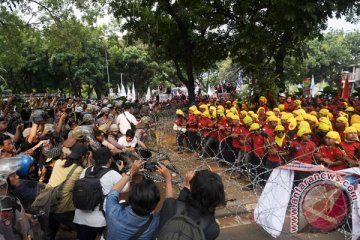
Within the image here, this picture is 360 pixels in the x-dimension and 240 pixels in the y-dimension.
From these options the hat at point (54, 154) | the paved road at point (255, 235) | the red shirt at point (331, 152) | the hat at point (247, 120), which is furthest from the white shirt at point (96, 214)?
the hat at point (247, 120)

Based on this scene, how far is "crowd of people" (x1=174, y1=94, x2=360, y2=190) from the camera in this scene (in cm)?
562

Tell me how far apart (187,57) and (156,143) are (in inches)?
244

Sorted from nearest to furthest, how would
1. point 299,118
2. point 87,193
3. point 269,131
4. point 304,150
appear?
point 87,193 → point 304,150 → point 269,131 → point 299,118

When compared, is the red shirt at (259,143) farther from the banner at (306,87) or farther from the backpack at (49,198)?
the banner at (306,87)

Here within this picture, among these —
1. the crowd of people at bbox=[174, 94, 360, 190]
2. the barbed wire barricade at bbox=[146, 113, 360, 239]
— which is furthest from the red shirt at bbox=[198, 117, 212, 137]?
the barbed wire barricade at bbox=[146, 113, 360, 239]

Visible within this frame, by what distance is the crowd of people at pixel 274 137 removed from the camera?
18.4 ft

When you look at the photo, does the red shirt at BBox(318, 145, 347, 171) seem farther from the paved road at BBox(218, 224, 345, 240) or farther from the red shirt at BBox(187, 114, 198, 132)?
the red shirt at BBox(187, 114, 198, 132)

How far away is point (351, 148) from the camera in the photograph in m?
5.58

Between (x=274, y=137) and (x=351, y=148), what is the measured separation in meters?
1.46

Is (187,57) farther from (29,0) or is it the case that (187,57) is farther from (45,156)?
(45,156)

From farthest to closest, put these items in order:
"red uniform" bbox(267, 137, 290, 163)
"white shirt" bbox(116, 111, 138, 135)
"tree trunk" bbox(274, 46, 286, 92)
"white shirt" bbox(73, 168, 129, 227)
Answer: "tree trunk" bbox(274, 46, 286, 92)
"white shirt" bbox(116, 111, 138, 135)
"red uniform" bbox(267, 137, 290, 163)
"white shirt" bbox(73, 168, 129, 227)

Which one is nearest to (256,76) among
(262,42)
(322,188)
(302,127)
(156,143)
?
(262,42)

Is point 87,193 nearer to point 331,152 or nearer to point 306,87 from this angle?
point 331,152

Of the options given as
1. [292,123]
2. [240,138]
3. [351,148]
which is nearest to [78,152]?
[351,148]
